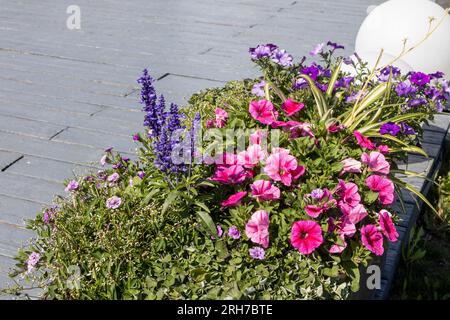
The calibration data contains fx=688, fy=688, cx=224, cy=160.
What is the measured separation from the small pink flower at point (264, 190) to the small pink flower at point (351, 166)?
0.35 m

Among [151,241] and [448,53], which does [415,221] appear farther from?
[151,241]

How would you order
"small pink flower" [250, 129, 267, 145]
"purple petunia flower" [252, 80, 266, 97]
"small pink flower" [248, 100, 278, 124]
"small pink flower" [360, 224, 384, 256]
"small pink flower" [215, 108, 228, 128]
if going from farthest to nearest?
"purple petunia flower" [252, 80, 266, 97] < "small pink flower" [215, 108, 228, 128] < "small pink flower" [248, 100, 278, 124] < "small pink flower" [250, 129, 267, 145] < "small pink flower" [360, 224, 384, 256]

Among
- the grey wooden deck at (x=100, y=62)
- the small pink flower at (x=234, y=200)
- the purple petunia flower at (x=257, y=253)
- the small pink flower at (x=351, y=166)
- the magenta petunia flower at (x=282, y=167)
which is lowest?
the grey wooden deck at (x=100, y=62)

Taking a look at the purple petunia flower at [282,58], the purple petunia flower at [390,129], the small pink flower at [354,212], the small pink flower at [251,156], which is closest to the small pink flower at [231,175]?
the small pink flower at [251,156]

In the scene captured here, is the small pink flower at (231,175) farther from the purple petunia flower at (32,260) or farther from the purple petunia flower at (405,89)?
the purple petunia flower at (405,89)

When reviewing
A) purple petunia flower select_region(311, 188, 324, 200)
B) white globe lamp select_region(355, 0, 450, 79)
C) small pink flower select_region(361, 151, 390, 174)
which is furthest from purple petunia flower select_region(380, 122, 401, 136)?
white globe lamp select_region(355, 0, 450, 79)

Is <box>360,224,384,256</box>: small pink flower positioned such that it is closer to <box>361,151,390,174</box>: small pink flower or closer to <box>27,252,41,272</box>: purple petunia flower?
<box>361,151,390,174</box>: small pink flower

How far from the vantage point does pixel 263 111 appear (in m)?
3.02

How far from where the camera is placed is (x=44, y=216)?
2.69m

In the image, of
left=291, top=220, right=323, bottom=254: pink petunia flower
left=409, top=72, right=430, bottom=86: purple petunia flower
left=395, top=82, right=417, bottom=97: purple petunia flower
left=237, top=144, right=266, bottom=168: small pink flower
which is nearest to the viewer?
left=291, top=220, right=323, bottom=254: pink petunia flower

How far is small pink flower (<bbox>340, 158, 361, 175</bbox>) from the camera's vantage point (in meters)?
2.74

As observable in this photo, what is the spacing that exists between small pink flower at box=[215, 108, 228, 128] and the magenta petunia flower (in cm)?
54

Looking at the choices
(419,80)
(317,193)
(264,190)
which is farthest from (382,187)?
(419,80)

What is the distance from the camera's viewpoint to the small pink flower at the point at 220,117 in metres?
3.12
